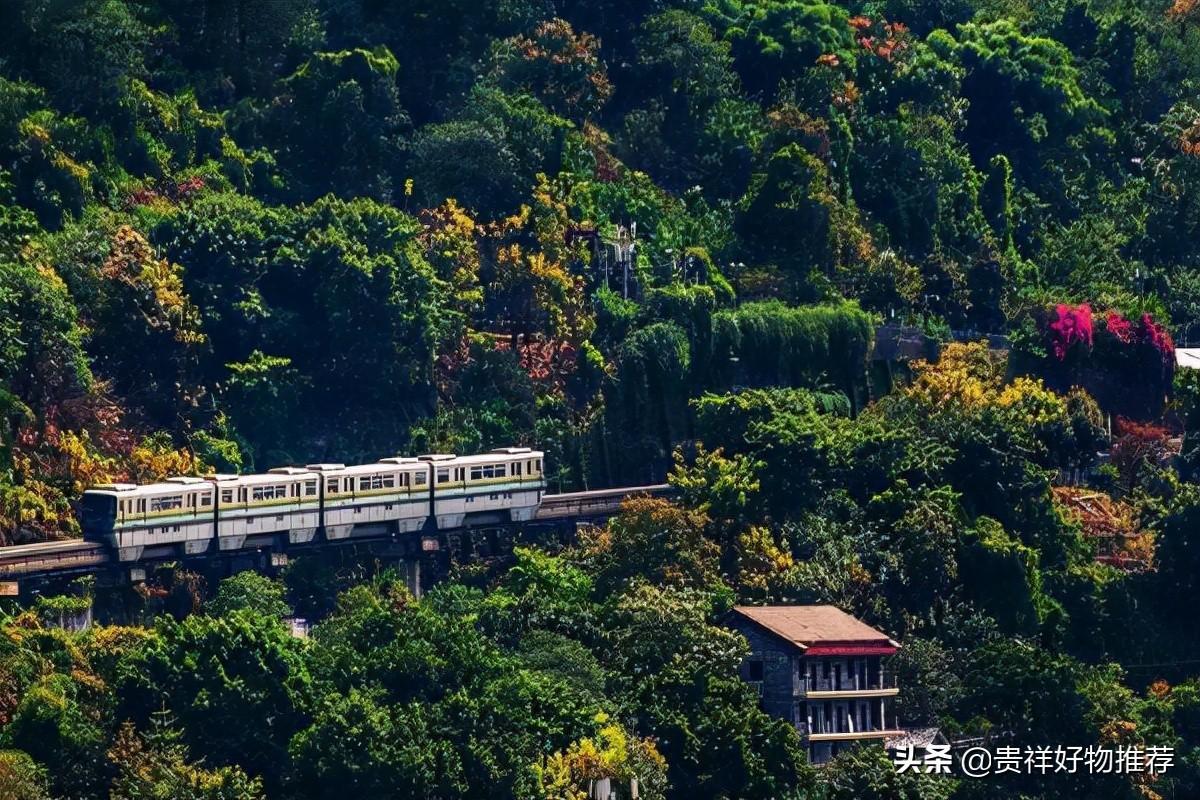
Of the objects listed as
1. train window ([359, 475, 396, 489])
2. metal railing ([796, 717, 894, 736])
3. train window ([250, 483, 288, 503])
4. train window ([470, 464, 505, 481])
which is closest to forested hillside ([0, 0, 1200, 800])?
metal railing ([796, 717, 894, 736])

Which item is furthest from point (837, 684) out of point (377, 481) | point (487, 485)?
point (377, 481)

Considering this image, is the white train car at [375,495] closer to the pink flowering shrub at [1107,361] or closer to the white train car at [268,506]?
the white train car at [268,506]

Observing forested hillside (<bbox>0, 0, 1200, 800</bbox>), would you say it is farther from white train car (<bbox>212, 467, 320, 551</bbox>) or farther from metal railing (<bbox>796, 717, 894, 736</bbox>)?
white train car (<bbox>212, 467, 320, 551</bbox>)

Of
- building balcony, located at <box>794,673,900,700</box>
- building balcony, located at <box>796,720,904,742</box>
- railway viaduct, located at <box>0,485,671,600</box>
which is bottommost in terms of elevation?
building balcony, located at <box>796,720,904,742</box>

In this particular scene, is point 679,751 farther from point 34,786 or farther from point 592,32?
point 592,32

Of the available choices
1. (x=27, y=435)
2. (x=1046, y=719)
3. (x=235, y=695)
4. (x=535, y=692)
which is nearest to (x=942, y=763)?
(x=1046, y=719)

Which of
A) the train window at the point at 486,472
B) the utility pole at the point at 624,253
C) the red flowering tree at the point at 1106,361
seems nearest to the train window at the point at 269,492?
the train window at the point at 486,472

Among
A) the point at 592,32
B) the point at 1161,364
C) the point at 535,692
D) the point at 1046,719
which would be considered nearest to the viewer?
the point at 535,692
